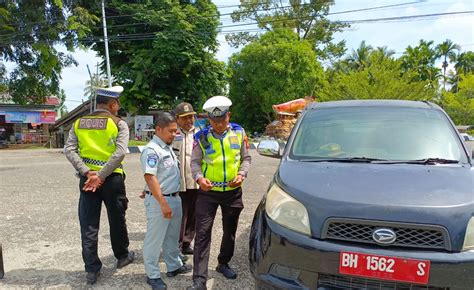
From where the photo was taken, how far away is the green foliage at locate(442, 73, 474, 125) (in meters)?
28.7

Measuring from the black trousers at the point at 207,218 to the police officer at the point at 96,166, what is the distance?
0.84 metres

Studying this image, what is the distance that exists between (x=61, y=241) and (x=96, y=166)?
5.32ft

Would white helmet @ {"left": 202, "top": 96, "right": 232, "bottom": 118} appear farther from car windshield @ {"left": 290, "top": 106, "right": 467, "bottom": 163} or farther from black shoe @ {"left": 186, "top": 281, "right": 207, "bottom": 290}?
black shoe @ {"left": 186, "top": 281, "right": 207, "bottom": 290}

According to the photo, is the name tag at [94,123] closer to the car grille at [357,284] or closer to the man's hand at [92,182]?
the man's hand at [92,182]

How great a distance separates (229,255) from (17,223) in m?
3.44

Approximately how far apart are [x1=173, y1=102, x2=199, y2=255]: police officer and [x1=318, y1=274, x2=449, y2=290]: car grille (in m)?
1.92

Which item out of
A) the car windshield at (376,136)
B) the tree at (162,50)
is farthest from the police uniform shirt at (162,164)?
the tree at (162,50)

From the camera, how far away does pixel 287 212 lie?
86.3 inches

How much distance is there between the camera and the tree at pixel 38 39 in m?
13.9

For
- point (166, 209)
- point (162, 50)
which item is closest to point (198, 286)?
point (166, 209)

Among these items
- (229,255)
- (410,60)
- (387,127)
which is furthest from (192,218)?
(410,60)

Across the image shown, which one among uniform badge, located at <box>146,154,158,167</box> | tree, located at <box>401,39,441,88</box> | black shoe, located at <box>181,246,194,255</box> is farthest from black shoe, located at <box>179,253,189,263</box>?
tree, located at <box>401,39,441,88</box>

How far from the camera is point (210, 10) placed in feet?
69.3

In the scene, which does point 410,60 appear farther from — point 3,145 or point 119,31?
point 3,145
